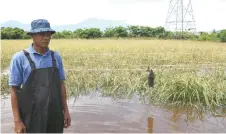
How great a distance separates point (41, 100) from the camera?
2.26 m

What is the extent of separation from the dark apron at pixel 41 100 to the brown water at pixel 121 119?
2.08 meters

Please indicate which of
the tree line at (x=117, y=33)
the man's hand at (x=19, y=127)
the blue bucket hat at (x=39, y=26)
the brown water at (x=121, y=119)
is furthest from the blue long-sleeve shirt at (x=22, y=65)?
the tree line at (x=117, y=33)

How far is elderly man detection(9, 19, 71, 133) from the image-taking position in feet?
7.38

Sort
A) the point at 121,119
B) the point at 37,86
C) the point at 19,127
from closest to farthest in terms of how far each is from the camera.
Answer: the point at 37,86
the point at 19,127
the point at 121,119

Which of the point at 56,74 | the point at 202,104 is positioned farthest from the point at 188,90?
the point at 56,74

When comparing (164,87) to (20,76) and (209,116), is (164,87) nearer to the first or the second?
(209,116)

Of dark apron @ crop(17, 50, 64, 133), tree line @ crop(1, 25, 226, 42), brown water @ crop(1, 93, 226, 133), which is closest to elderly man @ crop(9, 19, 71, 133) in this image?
dark apron @ crop(17, 50, 64, 133)

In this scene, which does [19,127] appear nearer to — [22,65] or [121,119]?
[22,65]

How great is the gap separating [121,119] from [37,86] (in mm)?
2893

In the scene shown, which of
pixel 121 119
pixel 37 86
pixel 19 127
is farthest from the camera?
pixel 121 119

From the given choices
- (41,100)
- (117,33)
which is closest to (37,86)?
(41,100)

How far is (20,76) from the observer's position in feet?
7.48

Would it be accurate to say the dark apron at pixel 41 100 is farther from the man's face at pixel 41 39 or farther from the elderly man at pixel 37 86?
the man's face at pixel 41 39

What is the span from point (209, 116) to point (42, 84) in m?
3.69
